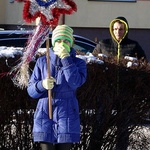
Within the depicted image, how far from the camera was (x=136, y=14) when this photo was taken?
18.9 meters

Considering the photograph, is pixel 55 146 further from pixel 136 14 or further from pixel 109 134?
pixel 136 14

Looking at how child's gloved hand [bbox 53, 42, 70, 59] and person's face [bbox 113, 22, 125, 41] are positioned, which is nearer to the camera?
child's gloved hand [bbox 53, 42, 70, 59]

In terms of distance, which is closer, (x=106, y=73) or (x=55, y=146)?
(x=55, y=146)

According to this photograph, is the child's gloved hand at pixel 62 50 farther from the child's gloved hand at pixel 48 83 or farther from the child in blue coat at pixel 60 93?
the child's gloved hand at pixel 48 83

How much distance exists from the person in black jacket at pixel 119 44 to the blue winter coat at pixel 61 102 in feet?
6.44

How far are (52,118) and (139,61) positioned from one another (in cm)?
173

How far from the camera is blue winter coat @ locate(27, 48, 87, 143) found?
15.6 feet

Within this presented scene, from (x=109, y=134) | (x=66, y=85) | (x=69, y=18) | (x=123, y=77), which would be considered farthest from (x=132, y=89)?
(x=69, y=18)

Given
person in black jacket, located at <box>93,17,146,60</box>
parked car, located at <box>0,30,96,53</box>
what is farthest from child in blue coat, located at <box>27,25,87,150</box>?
parked car, located at <box>0,30,96,53</box>

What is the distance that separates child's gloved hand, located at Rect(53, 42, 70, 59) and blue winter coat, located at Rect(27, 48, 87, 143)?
40mm

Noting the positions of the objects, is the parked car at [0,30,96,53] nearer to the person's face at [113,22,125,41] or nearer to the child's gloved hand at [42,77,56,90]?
the person's face at [113,22,125,41]

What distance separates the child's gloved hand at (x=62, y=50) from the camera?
4.71 meters

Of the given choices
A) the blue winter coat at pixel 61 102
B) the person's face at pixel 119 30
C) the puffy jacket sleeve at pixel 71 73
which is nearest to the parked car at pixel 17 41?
the person's face at pixel 119 30

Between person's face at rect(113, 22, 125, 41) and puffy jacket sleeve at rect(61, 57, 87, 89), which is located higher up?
person's face at rect(113, 22, 125, 41)
